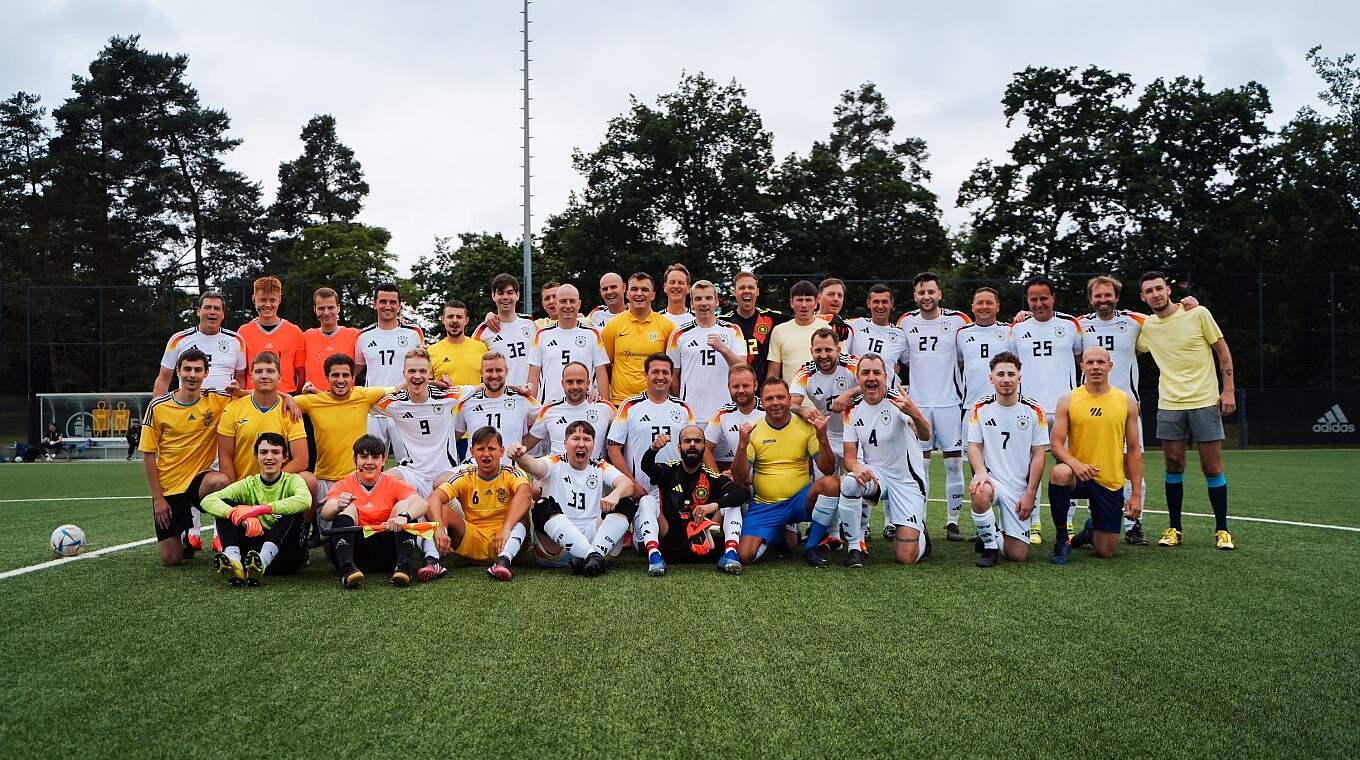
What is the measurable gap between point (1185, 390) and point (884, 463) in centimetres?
243

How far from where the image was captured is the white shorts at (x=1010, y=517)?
5988 millimetres

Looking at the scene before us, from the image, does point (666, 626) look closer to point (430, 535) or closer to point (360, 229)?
point (430, 535)

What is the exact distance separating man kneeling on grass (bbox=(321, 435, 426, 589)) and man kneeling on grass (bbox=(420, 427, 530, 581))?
0.18 meters

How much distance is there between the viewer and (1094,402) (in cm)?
625

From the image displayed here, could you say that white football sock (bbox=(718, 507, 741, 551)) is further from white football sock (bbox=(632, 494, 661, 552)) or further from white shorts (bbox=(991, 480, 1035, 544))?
white shorts (bbox=(991, 480, 1035, 544))

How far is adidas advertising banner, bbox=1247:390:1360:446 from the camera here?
70.3ft

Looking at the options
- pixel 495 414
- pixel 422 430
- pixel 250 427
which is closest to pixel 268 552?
pixel 250 427

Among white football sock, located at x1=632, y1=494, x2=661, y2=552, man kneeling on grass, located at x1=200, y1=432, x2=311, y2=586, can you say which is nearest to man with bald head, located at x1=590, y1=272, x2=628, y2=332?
white football sock, located at x1=632, y1=494, x2=661, y2=552

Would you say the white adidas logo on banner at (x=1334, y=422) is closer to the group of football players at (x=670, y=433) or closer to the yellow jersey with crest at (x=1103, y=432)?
the group of football players at (x=670, y=433)

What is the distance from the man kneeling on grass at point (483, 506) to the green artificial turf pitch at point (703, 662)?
306 mm

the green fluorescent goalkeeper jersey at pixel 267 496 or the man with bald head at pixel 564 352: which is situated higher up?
the man with bald head at pixel 564 352

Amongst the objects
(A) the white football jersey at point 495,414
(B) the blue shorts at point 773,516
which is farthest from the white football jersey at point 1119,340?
(A) the white football jersey at point 495,414

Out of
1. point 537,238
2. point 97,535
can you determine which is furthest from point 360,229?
point 97,535

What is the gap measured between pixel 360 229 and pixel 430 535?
41976 mm
